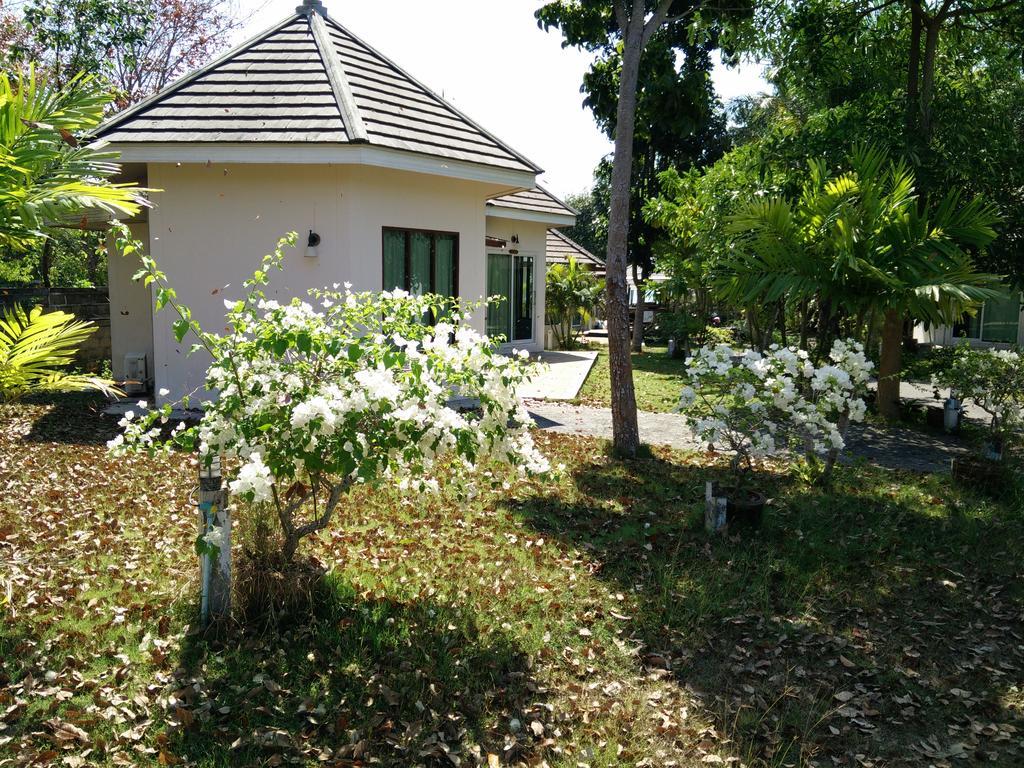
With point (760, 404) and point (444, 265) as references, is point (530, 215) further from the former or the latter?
point (760, 404)

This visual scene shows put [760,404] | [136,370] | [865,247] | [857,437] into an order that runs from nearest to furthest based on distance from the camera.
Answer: [760,404]
[865,247]
[857,437]
[136,370]

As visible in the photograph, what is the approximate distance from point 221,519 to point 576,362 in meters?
15.3

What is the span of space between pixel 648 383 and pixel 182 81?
10.2 metres

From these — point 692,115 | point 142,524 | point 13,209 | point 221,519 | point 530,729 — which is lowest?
point 530,729

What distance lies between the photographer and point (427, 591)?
210 inches

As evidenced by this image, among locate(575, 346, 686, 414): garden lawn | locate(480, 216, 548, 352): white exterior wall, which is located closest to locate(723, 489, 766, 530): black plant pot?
locate(575, 346, 686, 414): garden lawn

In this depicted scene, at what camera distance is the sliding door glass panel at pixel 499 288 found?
19.1 m

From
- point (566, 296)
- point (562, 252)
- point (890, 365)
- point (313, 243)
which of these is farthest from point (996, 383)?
Result: point (562, 252)

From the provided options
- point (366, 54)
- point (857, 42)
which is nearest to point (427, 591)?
point (366, 54)

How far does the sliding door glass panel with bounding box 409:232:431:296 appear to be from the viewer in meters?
11.1

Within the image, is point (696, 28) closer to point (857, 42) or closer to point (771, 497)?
point (857, 42)

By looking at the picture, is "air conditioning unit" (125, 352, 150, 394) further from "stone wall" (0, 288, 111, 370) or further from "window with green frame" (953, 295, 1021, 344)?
"window with green frame" (953, 295, 1021, 344)

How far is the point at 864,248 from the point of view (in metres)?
8.21

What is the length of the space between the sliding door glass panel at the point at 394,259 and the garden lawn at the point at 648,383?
13.2 feet
